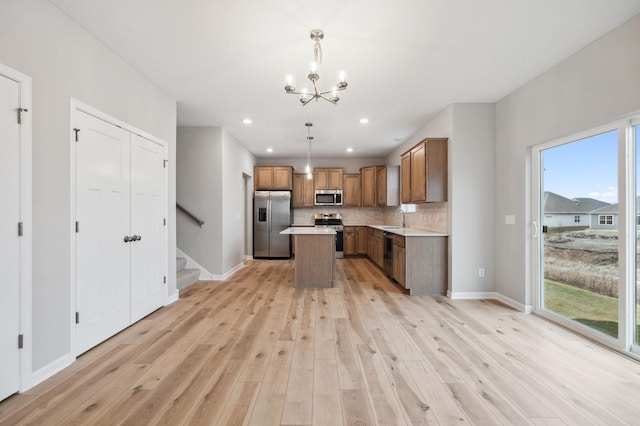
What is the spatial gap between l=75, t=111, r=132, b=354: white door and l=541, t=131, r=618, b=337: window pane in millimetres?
4654

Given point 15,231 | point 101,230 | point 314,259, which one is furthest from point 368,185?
point 15,231

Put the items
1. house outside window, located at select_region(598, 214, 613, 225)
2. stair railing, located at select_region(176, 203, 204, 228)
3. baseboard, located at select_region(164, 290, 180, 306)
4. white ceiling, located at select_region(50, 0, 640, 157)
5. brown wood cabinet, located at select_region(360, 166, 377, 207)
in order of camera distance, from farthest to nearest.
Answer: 1. brown wood cabinet, located at select_region(360, 166, 377, 207)
2. stair railing, located at select_region(176, 203, 204, 228)
3. baseboard, located at select_region(164, 290, 180, 306)
4. house outside window, located at select_region(598, 214, 613, 225)
5. white ceiling, located at select_region(50, 0, 640, 157)

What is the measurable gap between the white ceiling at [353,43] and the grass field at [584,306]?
240 centimetres

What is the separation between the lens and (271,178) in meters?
7.32

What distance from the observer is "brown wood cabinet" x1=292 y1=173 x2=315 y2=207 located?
25.1 ft

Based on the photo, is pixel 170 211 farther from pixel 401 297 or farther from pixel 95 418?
pixel 401 297

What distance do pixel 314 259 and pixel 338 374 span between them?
99.0 inches

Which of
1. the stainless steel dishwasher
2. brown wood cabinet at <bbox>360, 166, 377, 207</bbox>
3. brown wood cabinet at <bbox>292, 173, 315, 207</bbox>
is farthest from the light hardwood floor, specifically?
brown wood cabinet at <bbox>292, 173, 315, 207</bbox>

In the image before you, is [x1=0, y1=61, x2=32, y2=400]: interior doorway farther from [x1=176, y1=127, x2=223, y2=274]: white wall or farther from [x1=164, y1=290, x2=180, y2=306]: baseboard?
[x1=176, y1=127, x2=223, y2=274]: white wall

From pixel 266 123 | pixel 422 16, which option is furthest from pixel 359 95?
pixel 266 123

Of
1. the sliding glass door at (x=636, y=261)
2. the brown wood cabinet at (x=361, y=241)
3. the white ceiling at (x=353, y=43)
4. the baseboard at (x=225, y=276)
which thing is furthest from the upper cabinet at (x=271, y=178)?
the sliding glass door at (x=636, y=261)

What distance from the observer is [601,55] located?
2455mm

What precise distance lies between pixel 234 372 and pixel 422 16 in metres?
3.13

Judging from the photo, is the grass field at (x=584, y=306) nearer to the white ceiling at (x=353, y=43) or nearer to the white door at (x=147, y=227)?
the white ceiling at (x=353, y=43)
